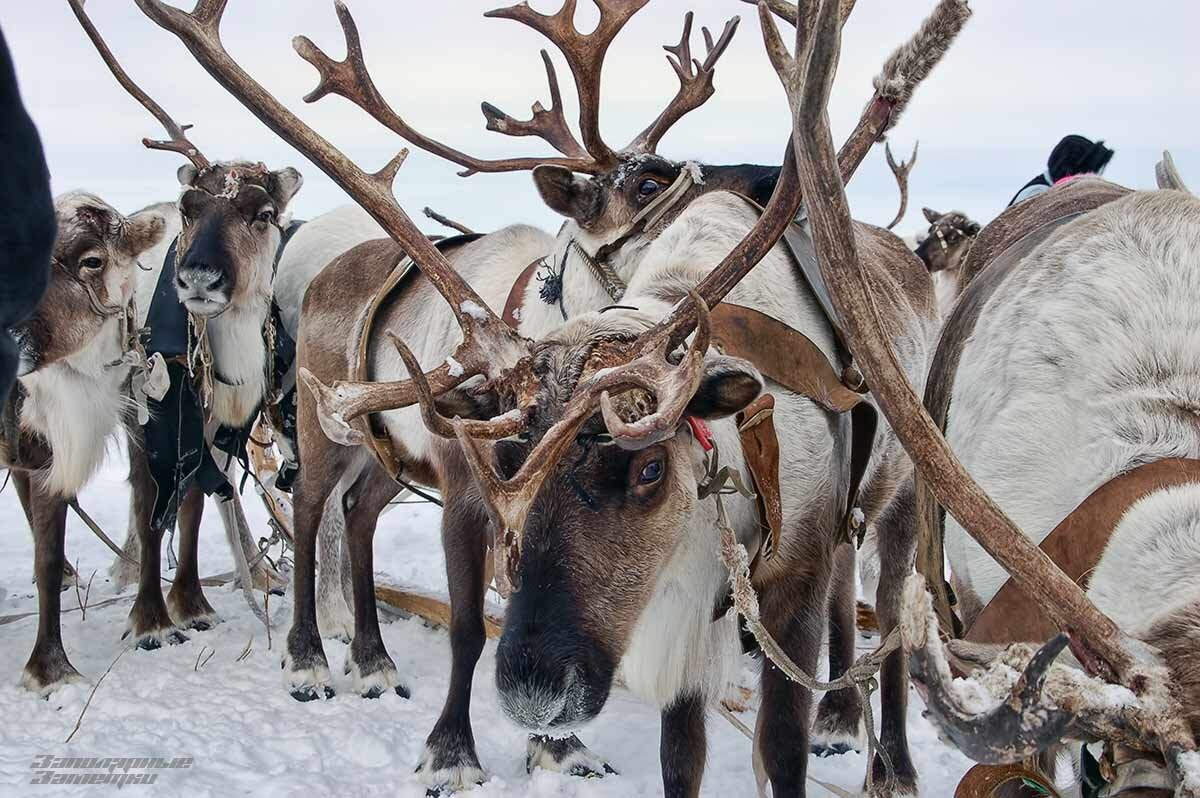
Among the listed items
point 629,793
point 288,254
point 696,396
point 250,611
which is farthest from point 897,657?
point 288,254

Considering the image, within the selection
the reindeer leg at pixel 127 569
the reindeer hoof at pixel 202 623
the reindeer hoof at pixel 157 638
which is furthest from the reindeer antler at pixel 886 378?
the reindeer leg at pixel 127 569

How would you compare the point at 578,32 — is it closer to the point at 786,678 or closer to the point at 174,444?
the point at 174,444

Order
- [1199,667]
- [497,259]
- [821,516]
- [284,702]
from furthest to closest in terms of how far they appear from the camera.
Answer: [284,702] < [497,259] < [821,516] < [1199,667]

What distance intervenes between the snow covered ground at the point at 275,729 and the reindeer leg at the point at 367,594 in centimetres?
9

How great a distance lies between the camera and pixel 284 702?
15.2 ft

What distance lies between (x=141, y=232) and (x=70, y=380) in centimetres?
74

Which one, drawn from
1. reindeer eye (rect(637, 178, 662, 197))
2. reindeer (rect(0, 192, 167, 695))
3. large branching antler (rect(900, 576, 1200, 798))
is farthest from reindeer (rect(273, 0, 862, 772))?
large branching antler (rect(900, 576, 1200, 798))

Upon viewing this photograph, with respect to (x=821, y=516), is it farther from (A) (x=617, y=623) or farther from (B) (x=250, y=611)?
(B) (x=250, y=611)

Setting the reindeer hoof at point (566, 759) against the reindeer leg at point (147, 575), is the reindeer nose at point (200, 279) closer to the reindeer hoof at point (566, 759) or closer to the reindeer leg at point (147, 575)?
the reindeer leg at point (147, 575)

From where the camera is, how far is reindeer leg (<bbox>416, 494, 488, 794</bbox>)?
3.81m

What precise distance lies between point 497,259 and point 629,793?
6.91 ft

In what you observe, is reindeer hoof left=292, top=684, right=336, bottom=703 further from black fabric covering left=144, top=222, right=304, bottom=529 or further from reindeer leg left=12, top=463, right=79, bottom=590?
reindeer leg left=12, top=463, right=79, bottom=590

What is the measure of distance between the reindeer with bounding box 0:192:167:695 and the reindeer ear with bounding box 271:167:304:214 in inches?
30.6

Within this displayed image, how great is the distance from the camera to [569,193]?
388cm
